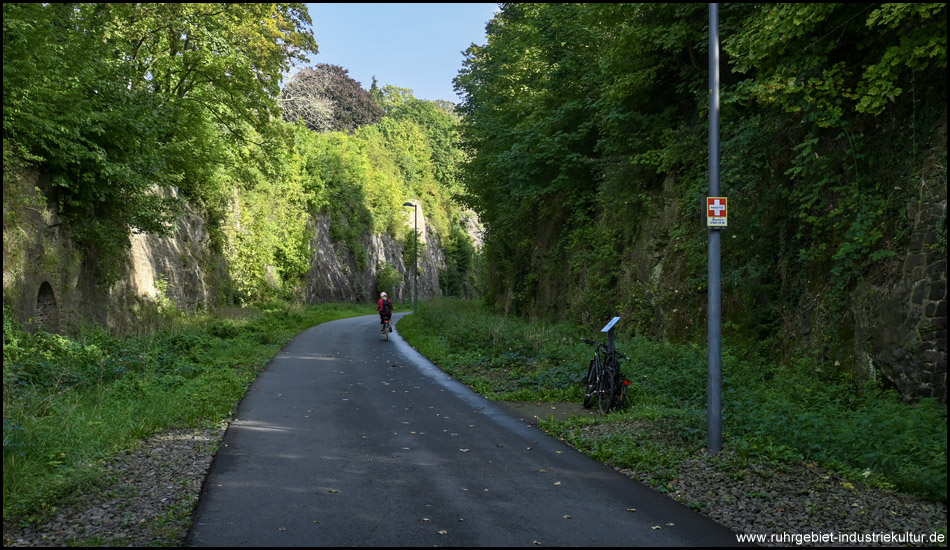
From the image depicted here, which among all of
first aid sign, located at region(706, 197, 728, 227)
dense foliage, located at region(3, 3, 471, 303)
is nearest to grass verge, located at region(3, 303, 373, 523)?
dense foliage, located at region(3, 3, 471, 303)

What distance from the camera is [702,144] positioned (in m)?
14.6

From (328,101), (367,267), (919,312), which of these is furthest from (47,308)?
(328,101)

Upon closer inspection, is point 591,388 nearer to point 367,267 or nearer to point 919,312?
point 919,312

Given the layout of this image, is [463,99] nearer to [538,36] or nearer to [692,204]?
A: [538,36]

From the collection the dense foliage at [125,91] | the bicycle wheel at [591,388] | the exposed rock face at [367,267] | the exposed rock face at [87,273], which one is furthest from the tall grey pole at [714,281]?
the exposed rock face at [367,267]

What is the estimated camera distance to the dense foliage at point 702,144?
9.04m

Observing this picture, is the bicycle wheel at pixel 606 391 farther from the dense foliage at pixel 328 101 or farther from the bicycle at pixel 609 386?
the dense foliage at pixel 328 101

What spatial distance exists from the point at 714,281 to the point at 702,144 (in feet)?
27.6

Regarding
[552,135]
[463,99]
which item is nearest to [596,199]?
[552,135]

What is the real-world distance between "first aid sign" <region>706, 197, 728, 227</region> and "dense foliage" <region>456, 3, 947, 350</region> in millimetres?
3240

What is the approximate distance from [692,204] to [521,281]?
16.8 metres

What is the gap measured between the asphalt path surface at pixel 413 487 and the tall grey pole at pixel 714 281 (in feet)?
4.33

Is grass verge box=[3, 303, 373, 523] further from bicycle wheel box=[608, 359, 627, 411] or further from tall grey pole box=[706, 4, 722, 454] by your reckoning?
tall grey pole box=[706, 4, 722, 454]

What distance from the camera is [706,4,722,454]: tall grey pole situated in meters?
7.04
